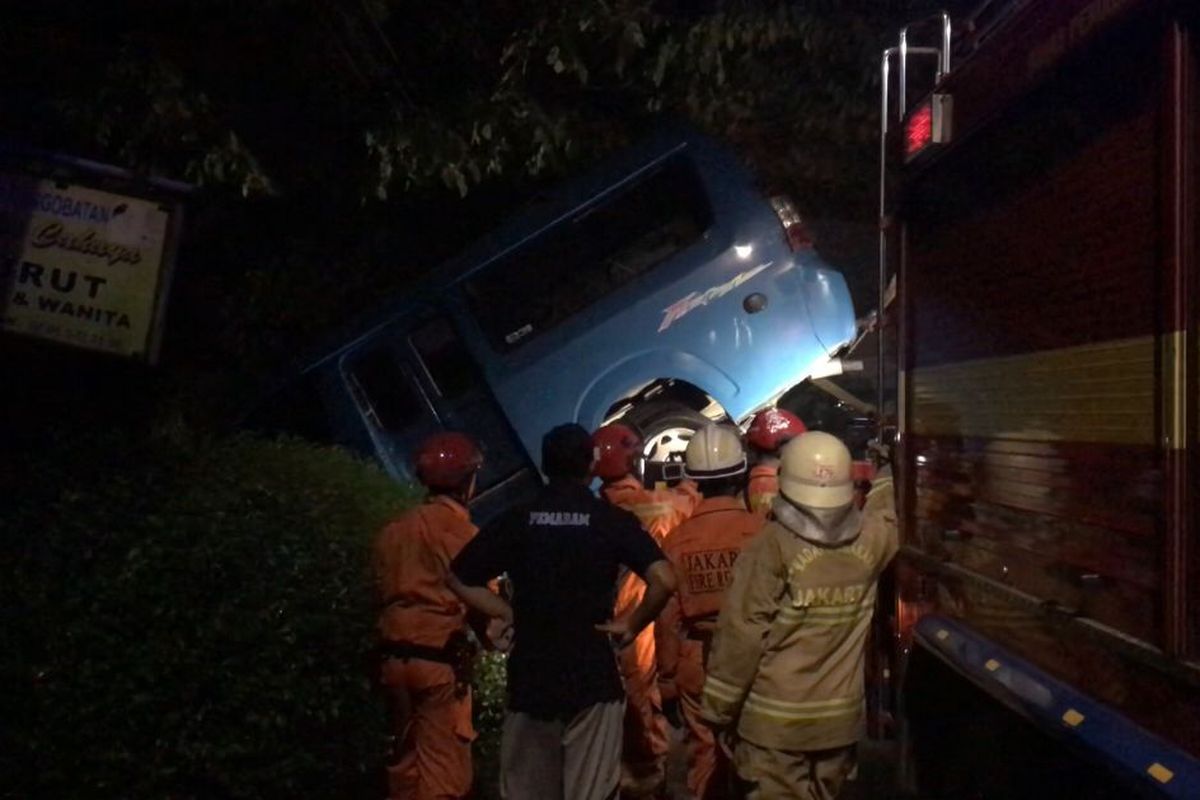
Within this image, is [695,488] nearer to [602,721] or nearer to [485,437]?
[602,721]

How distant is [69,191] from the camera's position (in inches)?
235

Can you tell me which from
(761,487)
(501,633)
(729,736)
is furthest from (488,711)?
(729,736)

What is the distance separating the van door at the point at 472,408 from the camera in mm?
11016

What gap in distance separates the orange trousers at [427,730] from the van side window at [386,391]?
17.5 feet

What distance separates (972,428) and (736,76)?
6.66 meters

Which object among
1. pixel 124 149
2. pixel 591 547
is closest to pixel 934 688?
pixel 591 547

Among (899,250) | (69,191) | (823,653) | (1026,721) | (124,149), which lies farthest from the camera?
(124,149)

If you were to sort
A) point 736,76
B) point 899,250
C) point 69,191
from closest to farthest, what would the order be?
point 899,250 → point 69,191 → point 736,76

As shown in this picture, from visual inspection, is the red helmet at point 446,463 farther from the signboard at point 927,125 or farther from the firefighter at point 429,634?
the signboard at point 927,125

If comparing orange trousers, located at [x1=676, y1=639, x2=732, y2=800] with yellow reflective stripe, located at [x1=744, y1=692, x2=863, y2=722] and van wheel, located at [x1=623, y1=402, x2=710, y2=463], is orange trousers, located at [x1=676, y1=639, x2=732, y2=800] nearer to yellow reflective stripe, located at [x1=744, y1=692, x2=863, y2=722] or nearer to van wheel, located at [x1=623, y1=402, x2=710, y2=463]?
yellow reflective stripe, located at [x1=744, y1=692, x2=863, y2=722]

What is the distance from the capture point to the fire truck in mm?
2973

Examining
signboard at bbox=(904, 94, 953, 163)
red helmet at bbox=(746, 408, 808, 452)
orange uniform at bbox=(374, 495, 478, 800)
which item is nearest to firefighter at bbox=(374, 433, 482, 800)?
orange uniform at bbox=(374, 495, 478, 800)

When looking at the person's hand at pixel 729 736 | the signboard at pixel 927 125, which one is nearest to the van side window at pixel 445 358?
the signboard at pixel 927 125

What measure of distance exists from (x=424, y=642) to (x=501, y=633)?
836mm
